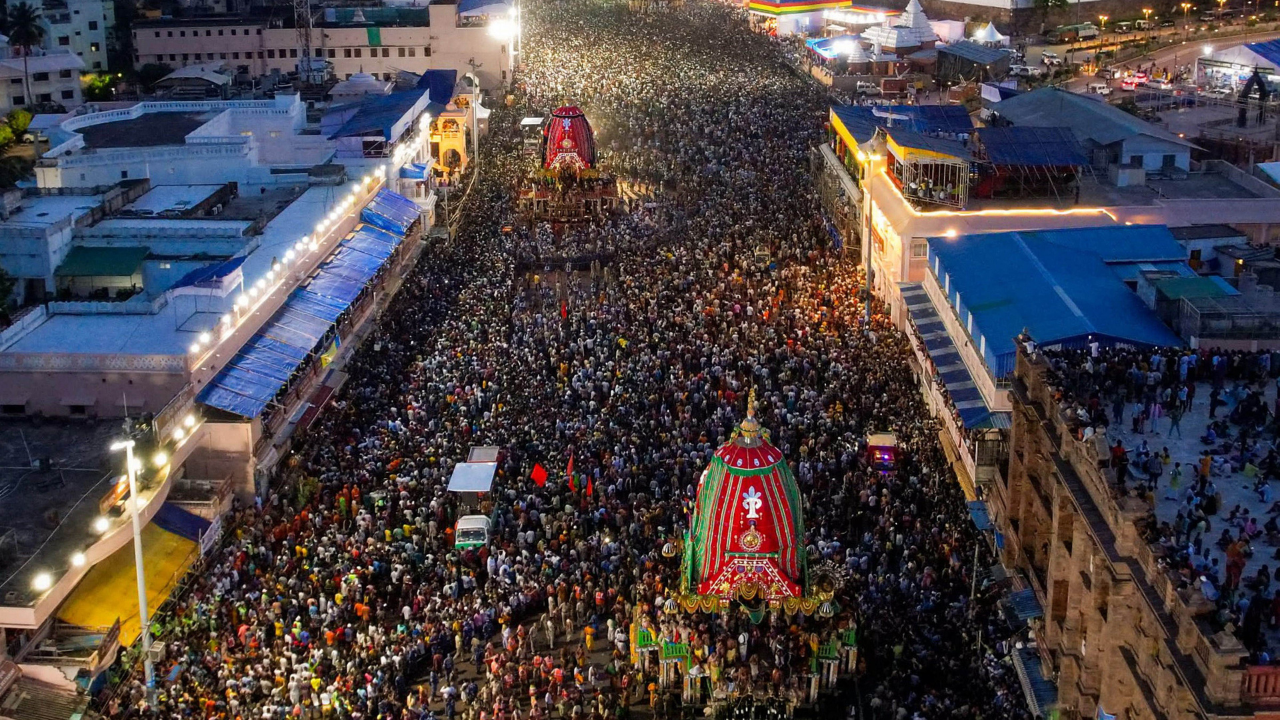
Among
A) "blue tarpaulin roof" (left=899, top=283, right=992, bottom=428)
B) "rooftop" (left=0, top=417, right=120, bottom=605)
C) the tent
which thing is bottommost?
"rooftop" (left=0, top=417, right=120, bottom=605)

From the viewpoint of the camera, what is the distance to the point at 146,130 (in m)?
55.8

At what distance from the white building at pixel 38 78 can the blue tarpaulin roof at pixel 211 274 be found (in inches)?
1798

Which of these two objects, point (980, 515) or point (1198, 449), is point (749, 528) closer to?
point (980, 515)

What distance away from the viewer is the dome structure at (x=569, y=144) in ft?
199

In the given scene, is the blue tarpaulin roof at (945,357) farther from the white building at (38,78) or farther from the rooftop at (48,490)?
the white building at (38,78)

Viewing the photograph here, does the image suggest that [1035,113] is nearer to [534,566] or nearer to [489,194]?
[489,194]

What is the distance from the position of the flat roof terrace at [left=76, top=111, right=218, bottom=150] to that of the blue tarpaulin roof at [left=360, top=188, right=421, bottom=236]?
852 centimetres

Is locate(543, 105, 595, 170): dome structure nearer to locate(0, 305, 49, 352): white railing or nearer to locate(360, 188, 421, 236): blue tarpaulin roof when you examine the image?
locate(360, 188, 421, 236): blue tarpaulin roof

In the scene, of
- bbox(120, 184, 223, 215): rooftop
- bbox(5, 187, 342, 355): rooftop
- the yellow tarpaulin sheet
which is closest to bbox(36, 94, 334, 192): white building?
bbox(120, 184, 223, 215): rooftop

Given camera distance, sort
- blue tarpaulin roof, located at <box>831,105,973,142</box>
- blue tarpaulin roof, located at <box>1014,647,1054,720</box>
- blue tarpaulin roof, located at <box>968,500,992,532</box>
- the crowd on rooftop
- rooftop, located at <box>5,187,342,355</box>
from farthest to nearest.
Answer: blue tarpaulin roof, located at <box>831,105,973,142</box> → rooftop, located at <box>5,187,342,355</box> → blue tarpaulin roof, located at <box>968,500,992,532</box> → blue tarpaulin roof, located at <box>1014,647,1054,720</box> → the crowd on rooftop

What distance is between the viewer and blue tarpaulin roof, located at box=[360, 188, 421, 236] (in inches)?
1914

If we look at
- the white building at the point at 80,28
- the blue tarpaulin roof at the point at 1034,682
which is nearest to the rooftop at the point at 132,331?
the blue tarpaulin roof at the point at 1034,682

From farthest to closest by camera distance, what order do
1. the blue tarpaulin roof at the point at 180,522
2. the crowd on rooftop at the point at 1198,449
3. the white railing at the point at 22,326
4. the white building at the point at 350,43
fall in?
the white building at the point at 350,43 → the white railing at the point at 22,326 → the blue tarpaulin roof at the point at 180,522 → the crowd on rooftop at the point at 1198,449

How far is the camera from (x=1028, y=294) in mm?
33469
